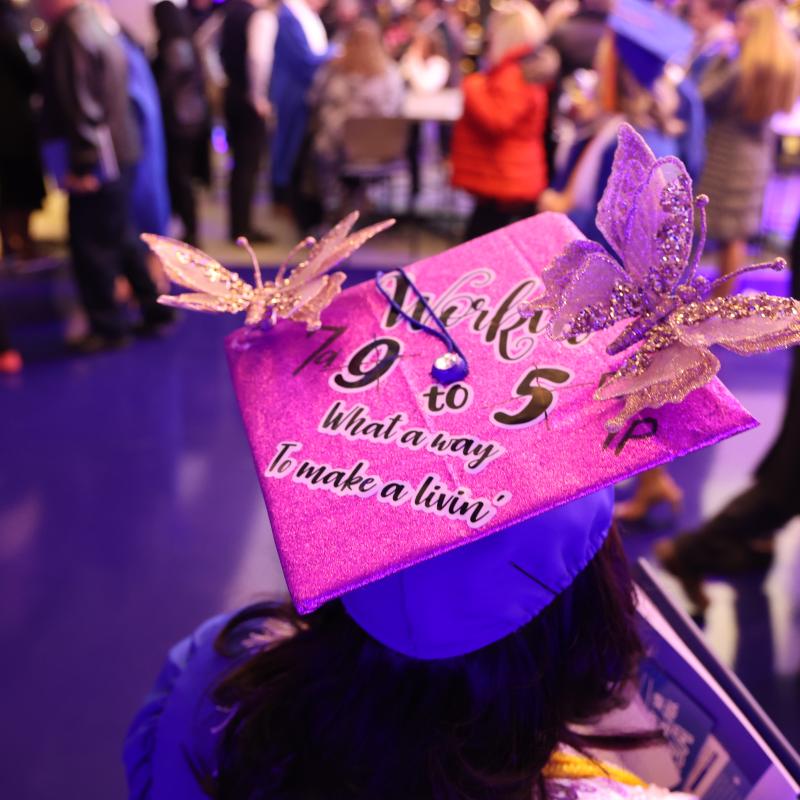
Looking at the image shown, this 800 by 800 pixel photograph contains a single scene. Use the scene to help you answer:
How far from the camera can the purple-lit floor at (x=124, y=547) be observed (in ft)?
6.74

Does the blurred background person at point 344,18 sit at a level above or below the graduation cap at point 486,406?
below

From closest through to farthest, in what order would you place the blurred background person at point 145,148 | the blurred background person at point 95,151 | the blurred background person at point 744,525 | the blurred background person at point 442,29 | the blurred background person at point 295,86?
1. the blurred background person at point 744,525
2. the blurred background person at point 95,151
3. the blurred background person at point 145,148
4. the blurred background person at point 295,86
5. the blurred background person at point 442,29

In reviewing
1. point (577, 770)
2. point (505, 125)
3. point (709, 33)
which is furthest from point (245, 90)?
point (577, 770)

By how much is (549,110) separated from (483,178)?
2.94ft

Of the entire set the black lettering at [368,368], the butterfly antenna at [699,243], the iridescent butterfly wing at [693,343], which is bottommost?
the black lettering at [368,368]

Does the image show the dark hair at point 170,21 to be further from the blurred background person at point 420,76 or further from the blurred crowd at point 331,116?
the blurred background person at point 420,76

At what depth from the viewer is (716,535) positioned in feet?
7.77

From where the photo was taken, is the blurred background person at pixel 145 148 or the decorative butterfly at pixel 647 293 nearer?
the decorative butterfly at pixel 647 293

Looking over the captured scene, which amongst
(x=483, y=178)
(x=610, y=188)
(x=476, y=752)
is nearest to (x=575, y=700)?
(x=476, y=752)

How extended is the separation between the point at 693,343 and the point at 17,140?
514cm

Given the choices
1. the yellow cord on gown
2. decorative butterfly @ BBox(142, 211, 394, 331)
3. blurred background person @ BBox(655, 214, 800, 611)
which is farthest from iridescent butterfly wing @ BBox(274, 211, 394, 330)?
blurred background person @ BBox(655, 214, 800, 611)

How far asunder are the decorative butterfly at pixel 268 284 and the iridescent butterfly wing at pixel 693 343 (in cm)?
37

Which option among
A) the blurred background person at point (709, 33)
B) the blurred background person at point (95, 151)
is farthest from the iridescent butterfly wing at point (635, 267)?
the blurred background person at point (709, 33)

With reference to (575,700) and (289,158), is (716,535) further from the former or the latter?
(289,158)
